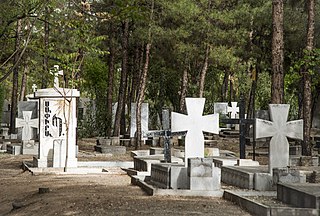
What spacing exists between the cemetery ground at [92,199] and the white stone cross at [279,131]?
1772mm

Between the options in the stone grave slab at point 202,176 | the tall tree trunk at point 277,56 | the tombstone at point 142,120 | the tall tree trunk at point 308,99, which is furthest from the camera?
the tombstone at point 142,120

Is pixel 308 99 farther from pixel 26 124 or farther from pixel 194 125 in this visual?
pixel 26 124

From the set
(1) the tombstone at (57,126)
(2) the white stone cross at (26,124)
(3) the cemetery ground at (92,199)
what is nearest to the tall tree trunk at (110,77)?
(2) the white stone cross at (26,124)

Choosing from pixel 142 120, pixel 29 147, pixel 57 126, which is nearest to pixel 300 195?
pixel 57 126

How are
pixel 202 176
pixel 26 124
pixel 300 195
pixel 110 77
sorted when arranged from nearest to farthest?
pixel 300 195 < pixel 202 176 < pixel 26 124 < pixel 110 77

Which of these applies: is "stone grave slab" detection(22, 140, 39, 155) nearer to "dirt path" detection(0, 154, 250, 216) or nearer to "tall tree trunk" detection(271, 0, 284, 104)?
"dirt path" detection(0, 154, 250, 216)

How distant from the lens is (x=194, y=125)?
44.5 ft

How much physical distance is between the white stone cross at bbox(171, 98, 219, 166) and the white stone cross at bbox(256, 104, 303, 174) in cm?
135

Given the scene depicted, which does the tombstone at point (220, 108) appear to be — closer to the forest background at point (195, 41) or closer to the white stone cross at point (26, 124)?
the forest background at point (195, 41)

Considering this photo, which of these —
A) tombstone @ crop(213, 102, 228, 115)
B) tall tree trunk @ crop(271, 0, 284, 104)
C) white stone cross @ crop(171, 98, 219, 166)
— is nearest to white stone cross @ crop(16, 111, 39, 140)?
tall tree trunk @ crop(271, 0, 284, 104)

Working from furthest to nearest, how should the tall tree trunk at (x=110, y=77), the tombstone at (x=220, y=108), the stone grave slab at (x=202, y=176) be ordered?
the tombstone at (x=220, y=108) → the tall tree trunk at (x=110, y=77) → the stone grave slab at (x=202, y=176)

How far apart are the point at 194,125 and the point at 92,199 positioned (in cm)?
325

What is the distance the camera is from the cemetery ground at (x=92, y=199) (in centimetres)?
990

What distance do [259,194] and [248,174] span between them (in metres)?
0.84
